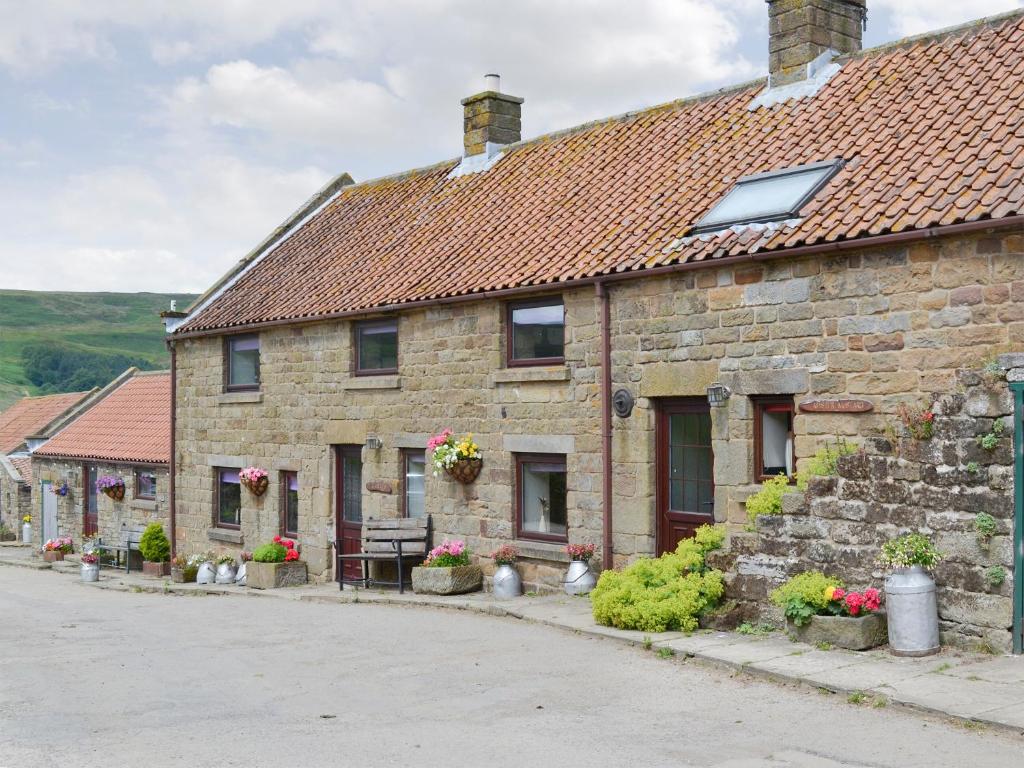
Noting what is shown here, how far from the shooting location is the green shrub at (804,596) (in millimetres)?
10047

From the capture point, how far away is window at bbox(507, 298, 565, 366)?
1428 centimetres

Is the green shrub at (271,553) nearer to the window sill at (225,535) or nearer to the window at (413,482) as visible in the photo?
the window sill at (225,535)

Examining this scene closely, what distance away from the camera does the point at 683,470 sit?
13031 millimetres

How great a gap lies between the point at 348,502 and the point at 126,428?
12948mm

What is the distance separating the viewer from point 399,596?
598 inches

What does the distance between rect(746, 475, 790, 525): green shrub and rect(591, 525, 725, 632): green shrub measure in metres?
0.63

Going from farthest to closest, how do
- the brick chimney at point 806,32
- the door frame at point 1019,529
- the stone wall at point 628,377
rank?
1. the brick chimney at point 806,32
2. the stone wall at point 628,377
3. the door frame at point 1019,529

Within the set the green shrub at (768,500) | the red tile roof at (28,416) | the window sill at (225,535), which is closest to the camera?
the green shrub at (768,500)

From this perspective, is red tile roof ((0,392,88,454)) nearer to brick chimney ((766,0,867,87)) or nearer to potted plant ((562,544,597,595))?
potted plant ((562,544,597,595))

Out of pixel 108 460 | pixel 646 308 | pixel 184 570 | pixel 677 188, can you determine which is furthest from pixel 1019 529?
pixel 108 460

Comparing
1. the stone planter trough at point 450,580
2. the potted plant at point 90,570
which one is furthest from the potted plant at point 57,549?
the stone planter trough at point 450,580

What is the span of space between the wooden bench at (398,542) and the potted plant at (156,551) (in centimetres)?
754

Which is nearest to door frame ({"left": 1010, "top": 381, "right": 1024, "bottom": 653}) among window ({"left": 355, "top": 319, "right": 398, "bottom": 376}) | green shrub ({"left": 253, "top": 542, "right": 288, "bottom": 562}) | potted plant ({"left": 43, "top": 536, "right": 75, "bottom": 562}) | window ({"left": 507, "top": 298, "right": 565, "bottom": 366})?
window ({"left": 507, "top": 298, "right": 565, "bottom": 366})

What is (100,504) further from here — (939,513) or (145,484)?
(939,513)
